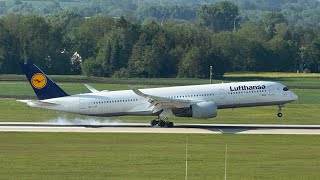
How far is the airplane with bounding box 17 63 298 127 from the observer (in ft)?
253

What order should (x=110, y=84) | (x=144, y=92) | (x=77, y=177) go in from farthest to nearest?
(x=110, y=84) < (x=144, y=92) < (x=77, y=177)

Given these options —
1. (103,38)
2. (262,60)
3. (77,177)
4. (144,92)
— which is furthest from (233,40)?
(77,177)

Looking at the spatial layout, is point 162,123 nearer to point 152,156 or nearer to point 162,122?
point 162,122

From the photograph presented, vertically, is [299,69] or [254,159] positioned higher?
[254,159]

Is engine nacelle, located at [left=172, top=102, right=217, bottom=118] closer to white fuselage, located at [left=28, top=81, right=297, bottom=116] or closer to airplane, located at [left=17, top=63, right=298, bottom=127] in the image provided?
airplane, located at [left=17, top=63, right=298, bottom=127]

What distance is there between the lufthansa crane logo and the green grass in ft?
26.4

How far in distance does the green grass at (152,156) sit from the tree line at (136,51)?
8286 centimetres

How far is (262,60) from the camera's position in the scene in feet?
570

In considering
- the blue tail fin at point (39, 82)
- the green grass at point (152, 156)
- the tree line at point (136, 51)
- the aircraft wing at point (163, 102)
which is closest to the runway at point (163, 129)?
the aircraft wing at point (163, 102)

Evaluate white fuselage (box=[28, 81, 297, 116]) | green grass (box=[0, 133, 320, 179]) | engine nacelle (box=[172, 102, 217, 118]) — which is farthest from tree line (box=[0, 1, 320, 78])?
green grass (box=[0, 133, 320, 179])

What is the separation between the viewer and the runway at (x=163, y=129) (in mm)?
73750

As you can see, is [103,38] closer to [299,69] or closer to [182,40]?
Result: [182,40]

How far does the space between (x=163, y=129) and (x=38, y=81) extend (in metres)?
11.0

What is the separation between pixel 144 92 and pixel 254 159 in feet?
78.6
